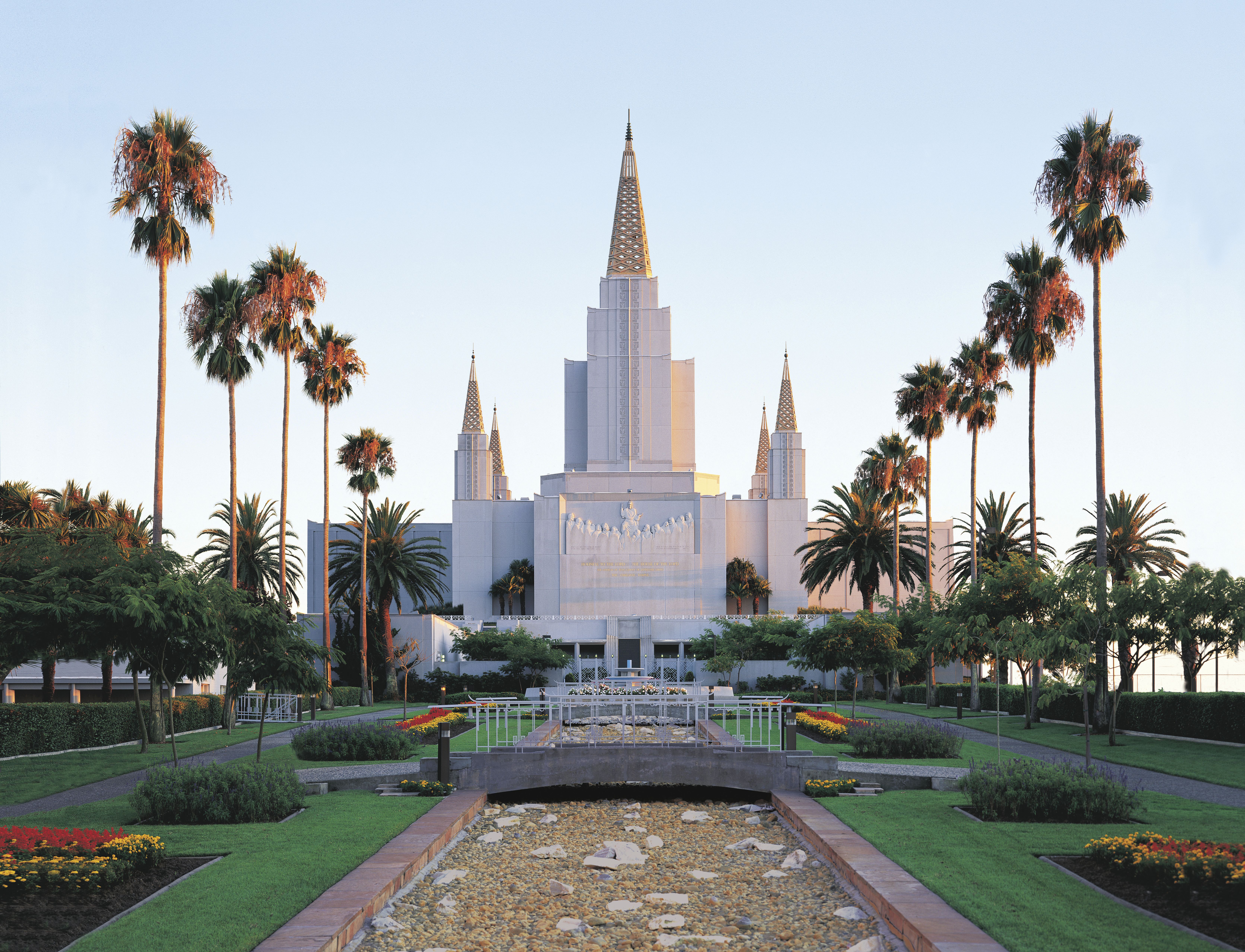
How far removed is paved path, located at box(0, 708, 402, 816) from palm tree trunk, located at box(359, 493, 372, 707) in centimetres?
1842

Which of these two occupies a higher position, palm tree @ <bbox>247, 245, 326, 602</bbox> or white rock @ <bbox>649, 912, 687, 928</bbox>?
palm tree @ <bbox>247, 245, 326, 602</bbox>

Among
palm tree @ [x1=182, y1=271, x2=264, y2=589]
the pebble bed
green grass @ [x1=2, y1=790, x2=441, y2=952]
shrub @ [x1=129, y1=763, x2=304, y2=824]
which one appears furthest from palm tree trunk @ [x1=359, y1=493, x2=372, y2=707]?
the pebble bed

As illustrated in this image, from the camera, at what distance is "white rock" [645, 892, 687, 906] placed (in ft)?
40.5

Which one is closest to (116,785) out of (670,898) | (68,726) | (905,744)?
(68,726)

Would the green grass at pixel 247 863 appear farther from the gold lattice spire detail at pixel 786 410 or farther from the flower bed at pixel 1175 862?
the gold lattice spire detail at pixel 786 410

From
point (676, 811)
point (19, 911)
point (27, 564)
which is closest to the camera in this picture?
point (19, 911)

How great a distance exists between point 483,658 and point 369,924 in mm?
51010

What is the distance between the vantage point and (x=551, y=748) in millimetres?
20016

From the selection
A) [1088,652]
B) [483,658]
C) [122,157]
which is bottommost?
[483,658]

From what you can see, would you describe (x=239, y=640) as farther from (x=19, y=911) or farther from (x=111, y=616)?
(x=19, y=911)

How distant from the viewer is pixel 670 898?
41.1 ft

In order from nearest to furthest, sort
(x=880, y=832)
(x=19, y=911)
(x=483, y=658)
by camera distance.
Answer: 1. (x=19, y=911)
2. (x=880, y=832)
3. (x=483, y=658)

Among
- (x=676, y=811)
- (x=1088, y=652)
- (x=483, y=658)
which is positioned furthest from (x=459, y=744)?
(x=483, y=658)

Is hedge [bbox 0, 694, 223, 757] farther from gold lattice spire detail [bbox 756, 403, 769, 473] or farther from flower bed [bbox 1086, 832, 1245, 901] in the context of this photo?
gold lattice spire detail [bbox 756, 403, 769, 473]
